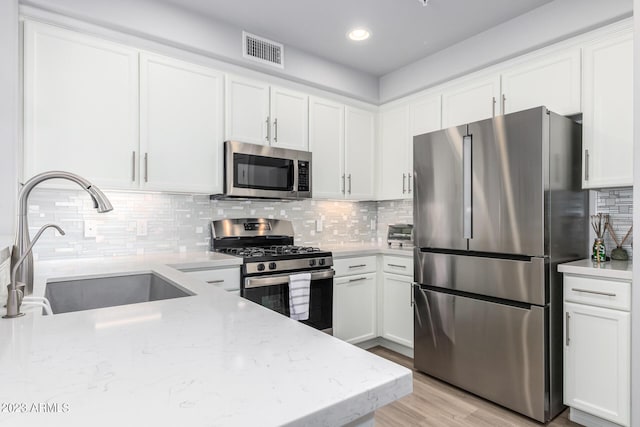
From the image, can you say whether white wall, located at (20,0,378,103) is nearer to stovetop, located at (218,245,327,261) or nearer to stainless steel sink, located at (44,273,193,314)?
stovetop, located at (218,245,327,261)

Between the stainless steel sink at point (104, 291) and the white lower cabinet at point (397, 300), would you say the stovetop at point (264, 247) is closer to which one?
the white lower cabinet at point (397, 300)

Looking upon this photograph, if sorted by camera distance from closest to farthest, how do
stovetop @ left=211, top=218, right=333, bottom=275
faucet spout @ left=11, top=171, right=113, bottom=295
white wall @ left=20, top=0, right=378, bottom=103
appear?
1. faucet spout @ left=11, top=171, right=113, bottom=295
2. white wall @ left=20, top=0, right=378, bottom=103
3. stovetop @ left=211, top=218, right=333, bottom=275

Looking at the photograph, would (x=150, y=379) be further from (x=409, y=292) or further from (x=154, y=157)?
(x=409, y=292)

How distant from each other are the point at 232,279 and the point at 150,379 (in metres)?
1.86

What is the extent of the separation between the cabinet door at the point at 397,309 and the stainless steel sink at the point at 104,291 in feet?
6.39

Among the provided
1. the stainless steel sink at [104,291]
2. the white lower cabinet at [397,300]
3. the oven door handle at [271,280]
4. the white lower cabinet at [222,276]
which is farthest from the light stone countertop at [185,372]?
the white lower cabinet at [397,300]

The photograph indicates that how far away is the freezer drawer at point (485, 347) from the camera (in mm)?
2084

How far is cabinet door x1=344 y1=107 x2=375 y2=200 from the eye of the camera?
3475 millimetres

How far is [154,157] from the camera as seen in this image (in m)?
2.44

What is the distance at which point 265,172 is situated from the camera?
286 cm

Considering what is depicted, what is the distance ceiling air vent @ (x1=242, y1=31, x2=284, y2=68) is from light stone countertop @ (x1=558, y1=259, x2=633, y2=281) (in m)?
2.43

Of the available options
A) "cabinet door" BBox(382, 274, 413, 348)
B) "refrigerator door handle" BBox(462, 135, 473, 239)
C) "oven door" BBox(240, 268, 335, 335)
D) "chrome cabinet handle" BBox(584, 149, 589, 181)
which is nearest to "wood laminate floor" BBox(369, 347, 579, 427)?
"cabinet door" BBox(382, 274, 413, 348)

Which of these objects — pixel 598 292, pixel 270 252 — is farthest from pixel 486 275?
pixel 270 252

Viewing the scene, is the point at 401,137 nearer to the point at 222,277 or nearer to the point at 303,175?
the point at 303,175
